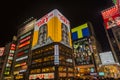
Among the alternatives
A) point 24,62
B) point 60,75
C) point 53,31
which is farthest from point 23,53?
point 60,75

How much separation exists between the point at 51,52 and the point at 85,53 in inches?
1248

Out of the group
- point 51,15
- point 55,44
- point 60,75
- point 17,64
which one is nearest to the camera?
point 60,75

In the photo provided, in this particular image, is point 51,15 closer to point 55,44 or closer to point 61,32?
point 61,32

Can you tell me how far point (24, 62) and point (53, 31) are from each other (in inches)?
1040

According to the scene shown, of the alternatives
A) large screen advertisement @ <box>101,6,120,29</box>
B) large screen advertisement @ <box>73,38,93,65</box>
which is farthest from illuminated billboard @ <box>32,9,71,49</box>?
large screen advertisement @ <box>101,6,120,29</box>

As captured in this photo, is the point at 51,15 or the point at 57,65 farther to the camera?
the point at 51,15

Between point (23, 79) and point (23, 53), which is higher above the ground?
point (23, 53)

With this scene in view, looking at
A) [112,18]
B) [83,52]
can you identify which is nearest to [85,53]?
[83,52]

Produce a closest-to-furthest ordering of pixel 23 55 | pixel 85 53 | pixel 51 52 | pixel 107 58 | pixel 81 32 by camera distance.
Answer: pixel 107 58, pixel 51 52, pixel 23 55, pixel 85 53, pixel 81 32

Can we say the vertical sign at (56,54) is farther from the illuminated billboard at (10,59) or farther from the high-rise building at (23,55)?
the illuminated billboard at (10,59)

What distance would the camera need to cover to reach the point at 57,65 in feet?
148

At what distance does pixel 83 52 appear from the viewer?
74.2m

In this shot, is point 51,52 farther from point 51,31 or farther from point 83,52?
point 83,52

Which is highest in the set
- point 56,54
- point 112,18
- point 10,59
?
point 10,59
